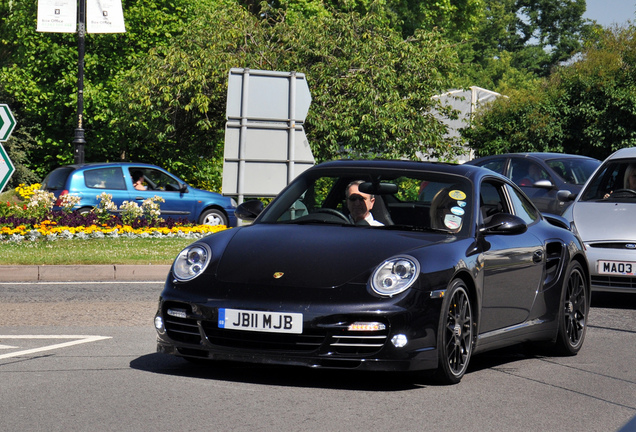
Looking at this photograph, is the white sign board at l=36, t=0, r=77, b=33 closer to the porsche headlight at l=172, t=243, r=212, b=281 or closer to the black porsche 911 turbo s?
the black porsche 911 turbo s

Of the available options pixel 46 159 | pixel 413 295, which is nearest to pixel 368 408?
pixel 413 295

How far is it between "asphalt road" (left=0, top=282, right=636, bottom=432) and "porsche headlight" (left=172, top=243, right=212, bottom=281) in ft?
1.98

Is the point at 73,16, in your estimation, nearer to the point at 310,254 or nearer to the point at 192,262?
the point at 192,262

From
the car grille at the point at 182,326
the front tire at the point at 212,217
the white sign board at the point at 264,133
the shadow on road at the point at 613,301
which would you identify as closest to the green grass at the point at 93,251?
the white sign board at the point at 264,133

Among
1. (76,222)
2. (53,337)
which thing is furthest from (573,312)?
(76,222)

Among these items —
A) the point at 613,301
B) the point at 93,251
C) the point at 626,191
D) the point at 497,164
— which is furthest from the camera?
the point at 497,164

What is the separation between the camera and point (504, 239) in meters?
7.14

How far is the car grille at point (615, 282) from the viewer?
1062cm

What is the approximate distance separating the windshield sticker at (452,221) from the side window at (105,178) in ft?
56.0

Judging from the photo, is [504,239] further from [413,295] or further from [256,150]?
[256,150]

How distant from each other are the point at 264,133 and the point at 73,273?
440cm

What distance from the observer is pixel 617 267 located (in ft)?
34.8

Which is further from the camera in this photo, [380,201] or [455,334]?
[380,201]

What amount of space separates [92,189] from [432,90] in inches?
446
